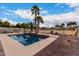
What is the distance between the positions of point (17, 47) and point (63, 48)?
800 millimetres

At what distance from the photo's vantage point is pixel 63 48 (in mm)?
3738

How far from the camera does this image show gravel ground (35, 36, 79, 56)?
372 centimetres

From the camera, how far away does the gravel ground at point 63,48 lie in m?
3.72

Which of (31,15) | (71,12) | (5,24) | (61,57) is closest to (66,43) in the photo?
(61,57)

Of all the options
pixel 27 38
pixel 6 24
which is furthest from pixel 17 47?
pixel 6 24

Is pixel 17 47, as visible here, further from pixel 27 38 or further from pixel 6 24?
pixel 6 24

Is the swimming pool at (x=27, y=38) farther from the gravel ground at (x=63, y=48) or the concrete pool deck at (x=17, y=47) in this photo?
the gravel ground at (x=63, y=48)

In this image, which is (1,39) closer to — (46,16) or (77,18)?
(46,16)

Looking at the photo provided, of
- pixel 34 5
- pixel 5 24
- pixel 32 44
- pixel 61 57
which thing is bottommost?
pixel 61 57

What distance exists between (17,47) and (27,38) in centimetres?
24

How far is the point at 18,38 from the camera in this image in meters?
3.79

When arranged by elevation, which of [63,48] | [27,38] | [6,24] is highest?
[6,24]

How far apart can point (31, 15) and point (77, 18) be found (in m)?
0.80

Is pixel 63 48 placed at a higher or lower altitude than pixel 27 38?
lower
